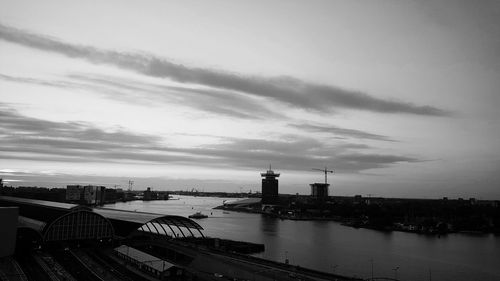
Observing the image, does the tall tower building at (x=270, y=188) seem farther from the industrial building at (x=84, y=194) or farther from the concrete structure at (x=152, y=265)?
the concrete structure at (x=152, y=265)

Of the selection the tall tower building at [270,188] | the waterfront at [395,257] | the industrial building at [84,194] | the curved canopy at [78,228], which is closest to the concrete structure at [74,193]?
the industrial building at [84,194]

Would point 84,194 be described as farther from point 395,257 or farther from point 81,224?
point 395,257

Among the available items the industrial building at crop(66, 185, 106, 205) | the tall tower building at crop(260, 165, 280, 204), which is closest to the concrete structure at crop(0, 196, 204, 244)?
the industrial building at crop(66, 185, 106, 205)

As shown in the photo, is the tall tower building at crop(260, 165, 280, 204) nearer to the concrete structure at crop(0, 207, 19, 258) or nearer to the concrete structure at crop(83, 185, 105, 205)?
the concrete structure at crop(83, 185, 105, 205)

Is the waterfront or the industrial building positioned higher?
the industrial building

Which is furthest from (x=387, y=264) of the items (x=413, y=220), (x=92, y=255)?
(x=413, y=220)
